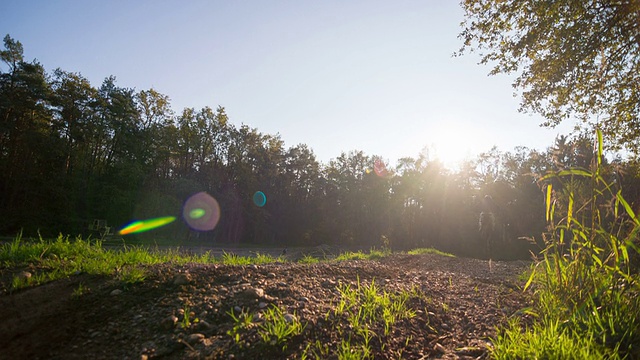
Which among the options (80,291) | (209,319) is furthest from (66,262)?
(209,319)

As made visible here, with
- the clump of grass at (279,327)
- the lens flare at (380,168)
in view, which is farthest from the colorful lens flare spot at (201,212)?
the clump of grass at (279,327)

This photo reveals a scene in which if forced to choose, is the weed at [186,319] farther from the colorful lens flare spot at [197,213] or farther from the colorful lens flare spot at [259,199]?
the colorful lens flare spot at [259,199]

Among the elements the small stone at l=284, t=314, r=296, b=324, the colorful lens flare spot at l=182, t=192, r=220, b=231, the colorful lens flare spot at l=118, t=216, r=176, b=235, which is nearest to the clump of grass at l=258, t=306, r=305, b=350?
the small stone at l=284, t=314, r=296, b=324

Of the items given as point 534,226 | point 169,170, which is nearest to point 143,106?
point 169,170

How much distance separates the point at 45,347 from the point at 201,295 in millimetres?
A: 955

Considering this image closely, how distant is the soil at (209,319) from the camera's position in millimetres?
1919

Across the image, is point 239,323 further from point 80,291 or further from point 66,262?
point 66,262

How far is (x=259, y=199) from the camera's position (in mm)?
35250

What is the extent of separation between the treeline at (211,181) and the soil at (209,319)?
40.6 ft

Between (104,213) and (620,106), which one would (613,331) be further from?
(104,213)

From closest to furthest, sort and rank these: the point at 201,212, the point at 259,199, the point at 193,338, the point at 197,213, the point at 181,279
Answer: the point at 193,338 → the point at 181,279 → the point at 197,213 → the point at 201,212 → the point at 259,199

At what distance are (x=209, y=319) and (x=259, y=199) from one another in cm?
3350

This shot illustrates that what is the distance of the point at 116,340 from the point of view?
2020 mm

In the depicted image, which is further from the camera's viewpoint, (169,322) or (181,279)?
(181,279)
